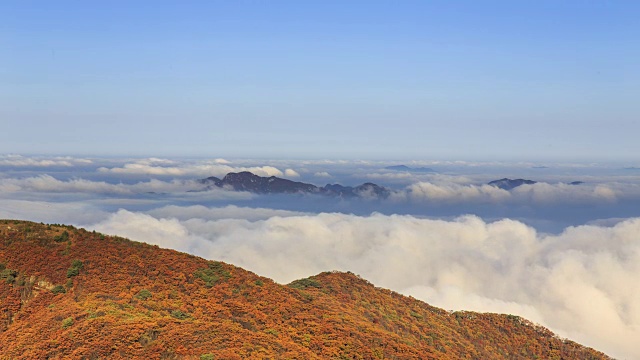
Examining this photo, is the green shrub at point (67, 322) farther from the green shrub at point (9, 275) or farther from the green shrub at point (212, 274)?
the green shrub at point (212, 274)

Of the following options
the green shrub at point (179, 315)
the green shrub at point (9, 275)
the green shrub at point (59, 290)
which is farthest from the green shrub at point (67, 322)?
the green shrub at point (9, 275)

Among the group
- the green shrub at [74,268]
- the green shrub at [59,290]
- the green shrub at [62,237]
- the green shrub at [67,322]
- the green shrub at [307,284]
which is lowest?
the green shrub at [307,284]

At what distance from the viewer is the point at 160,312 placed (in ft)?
144

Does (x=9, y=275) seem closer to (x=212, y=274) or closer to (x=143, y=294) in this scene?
(x=143, y=294)

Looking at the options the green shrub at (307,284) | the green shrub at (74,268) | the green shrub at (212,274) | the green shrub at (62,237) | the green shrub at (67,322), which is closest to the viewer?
the green shrub at (67,322)

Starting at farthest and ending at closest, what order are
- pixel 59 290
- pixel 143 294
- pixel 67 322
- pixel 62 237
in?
pixel 62 237
pixel 59 290
pixel 143 294
pixel 67 322

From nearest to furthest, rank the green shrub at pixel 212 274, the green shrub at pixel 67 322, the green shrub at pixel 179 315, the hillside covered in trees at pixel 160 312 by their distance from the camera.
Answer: the hillside covered in trees at pixel 160 312, the green shrub at pixel 67 322, the green shrub at pixel 179 315, the green shrub at pixel 212 274

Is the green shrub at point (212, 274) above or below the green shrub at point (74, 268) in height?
below

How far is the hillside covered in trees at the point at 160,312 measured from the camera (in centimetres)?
3612

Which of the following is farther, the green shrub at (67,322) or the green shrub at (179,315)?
the green shrub at (179,315)

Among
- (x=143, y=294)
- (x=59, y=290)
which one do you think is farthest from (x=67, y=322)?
(x=59, y=290)

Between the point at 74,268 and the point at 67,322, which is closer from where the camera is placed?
the point at 67,322

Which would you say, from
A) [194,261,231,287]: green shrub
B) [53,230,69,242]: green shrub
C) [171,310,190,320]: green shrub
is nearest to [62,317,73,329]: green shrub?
[171,310,190,320]: green shrub

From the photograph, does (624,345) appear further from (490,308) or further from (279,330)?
(279,330)
